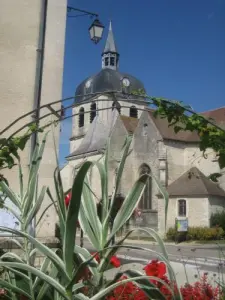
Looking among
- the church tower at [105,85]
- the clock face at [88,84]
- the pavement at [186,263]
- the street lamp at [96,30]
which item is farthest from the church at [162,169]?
the clock face at [88,84]

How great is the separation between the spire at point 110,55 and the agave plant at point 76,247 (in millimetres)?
57952

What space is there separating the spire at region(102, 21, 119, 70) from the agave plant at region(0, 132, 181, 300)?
58.0 metres

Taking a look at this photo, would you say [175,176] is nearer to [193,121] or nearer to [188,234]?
[188,234]

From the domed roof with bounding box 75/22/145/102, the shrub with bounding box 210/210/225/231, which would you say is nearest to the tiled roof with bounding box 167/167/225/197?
the shrub with bounding box 210/210/225/231

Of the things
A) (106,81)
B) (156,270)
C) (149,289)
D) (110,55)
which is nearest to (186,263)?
(156,270)

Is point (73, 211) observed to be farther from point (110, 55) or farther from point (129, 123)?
point (110, 55)

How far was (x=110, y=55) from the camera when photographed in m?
58.9

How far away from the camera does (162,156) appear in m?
31.6

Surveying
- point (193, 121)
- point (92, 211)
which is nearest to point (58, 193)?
point (92, 211)

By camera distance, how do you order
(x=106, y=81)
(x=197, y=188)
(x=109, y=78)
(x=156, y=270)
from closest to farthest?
1. (x=156, y=270)
2. (x=197, y=188)
3. (x=106, y=81)
4. (x=109, y=78)

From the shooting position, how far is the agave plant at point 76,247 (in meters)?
1.61

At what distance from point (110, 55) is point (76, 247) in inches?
2325

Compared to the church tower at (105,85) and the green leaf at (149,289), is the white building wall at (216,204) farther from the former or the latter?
the green leaf at (149,289)

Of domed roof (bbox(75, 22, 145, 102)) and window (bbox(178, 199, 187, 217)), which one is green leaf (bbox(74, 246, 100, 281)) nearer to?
window (bbox(178, 199, 187, 217))
